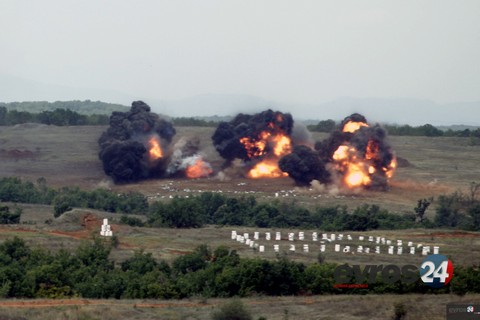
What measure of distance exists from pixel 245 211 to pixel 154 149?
3646 centimetres

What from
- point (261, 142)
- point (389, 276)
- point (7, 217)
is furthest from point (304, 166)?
point (389, 276)

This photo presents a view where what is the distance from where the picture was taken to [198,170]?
127m

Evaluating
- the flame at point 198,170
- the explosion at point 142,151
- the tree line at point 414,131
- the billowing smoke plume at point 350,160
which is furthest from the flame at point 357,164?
the tree line at point 414,131

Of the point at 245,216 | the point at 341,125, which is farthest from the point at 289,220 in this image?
the point at 341,125

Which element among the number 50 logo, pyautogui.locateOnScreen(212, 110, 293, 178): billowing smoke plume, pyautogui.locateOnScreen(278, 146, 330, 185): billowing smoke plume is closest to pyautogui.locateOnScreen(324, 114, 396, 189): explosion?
pyautogui.locateOnScreen(278, 146, 330, 185): billowing smoke plume

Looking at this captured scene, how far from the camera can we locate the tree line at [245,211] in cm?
8225

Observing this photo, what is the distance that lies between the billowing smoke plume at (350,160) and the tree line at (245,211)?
29.3 ft

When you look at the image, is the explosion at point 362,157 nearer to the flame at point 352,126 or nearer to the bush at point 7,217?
the flame at point 352,126

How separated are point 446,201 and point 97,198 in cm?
4013

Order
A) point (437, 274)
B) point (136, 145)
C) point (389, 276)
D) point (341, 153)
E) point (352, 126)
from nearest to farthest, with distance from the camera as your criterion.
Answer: point (389, 276) → point (437, 274) → point (341, 153) → point (352, 126) → point (136, 145)

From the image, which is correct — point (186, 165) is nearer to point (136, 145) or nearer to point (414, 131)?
point (136, 145)

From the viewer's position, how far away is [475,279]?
46125mm

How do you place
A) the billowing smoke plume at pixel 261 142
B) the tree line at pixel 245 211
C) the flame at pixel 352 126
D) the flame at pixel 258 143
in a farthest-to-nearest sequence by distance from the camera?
the billowing smoke plume at pixel 261 142 < the flame at pixel 258 143 < the flame at pixel 352 126 < the tree line at pixel 245 211

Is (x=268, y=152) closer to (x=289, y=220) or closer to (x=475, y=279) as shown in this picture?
(x=289, y=220)
